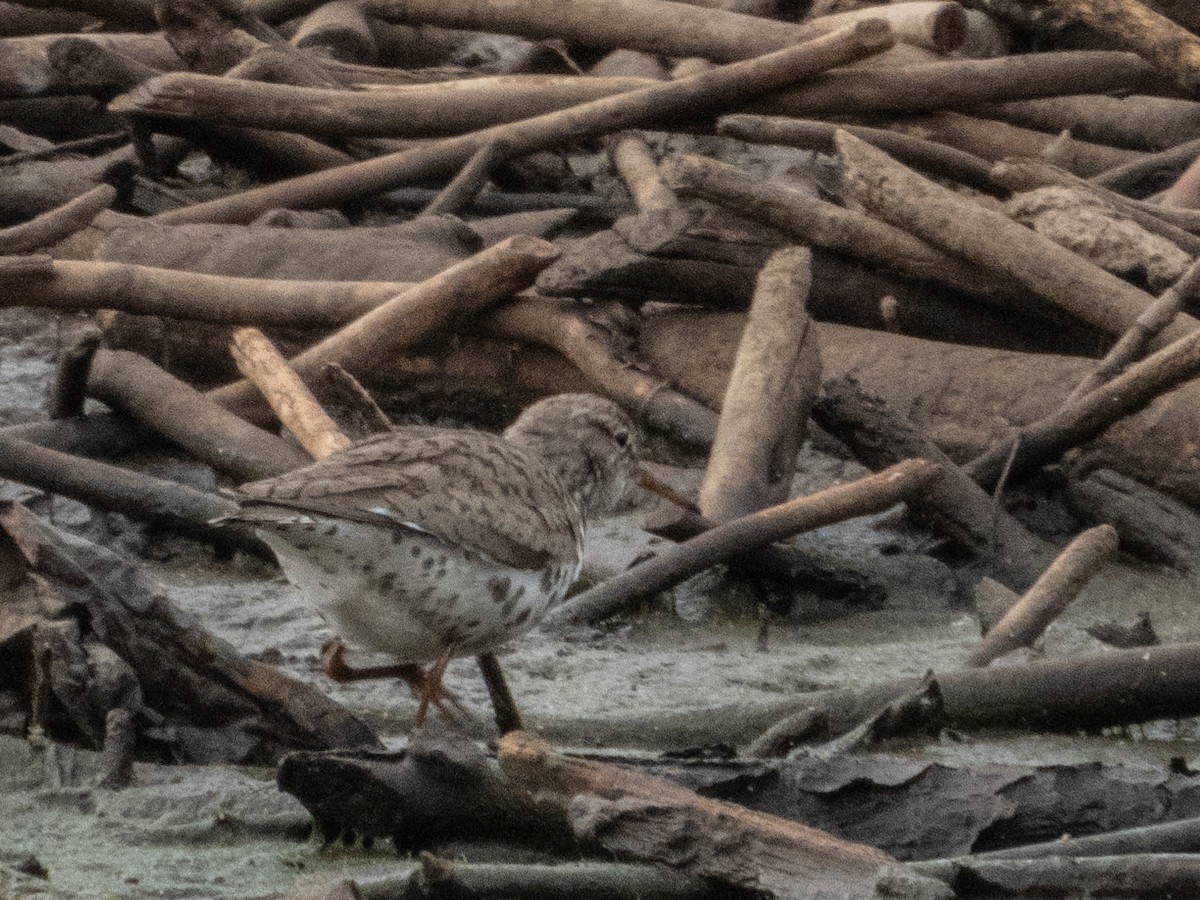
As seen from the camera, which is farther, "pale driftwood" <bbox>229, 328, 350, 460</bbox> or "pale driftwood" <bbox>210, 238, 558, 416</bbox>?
"pale driftwood" <bbox>210, 238, 558, 416</bbox>

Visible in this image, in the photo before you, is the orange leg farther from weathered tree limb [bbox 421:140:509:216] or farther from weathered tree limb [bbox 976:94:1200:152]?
weathered tree limb [bbox 976:94:1200:152]

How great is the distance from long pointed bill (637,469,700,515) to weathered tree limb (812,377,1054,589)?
0.61m

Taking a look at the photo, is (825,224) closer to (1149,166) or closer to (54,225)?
(1149,166)

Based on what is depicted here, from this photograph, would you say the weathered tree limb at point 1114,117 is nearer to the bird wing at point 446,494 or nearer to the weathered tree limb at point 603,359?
the weathered tree limb at point 603,359

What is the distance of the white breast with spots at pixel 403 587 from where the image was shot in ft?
14.4

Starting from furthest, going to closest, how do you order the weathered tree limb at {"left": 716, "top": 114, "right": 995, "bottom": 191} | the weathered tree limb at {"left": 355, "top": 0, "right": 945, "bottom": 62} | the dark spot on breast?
the weathered tree limb at {"left": 355, "top": 0, "right": 945, "bottom": 62} < the weathered tree limb at {"left": 716, "top": 114, "right": 995, "bottom": 191} < the dark spot on breast

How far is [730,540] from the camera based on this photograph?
19.2 feet

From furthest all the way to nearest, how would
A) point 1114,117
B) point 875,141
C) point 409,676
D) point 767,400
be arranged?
1. point 1114,117
2. point 875,141
3. point 767,400
4. point 409,676

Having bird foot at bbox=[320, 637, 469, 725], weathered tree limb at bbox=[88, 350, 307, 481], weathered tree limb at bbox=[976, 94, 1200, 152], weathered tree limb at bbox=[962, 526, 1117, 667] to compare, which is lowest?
weathered tree limb at bbox=[88, 350, 307, 481]

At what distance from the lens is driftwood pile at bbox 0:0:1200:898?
384 cm

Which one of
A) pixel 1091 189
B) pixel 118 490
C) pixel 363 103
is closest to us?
pixel 118 490

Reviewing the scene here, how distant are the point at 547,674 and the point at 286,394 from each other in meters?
1.46

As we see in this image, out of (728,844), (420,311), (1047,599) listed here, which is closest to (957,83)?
(420,311)

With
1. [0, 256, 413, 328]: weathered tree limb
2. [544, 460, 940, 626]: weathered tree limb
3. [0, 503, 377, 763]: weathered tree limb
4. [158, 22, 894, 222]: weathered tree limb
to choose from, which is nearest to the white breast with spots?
[0, 503, 377, 763]: weathered tree limb
